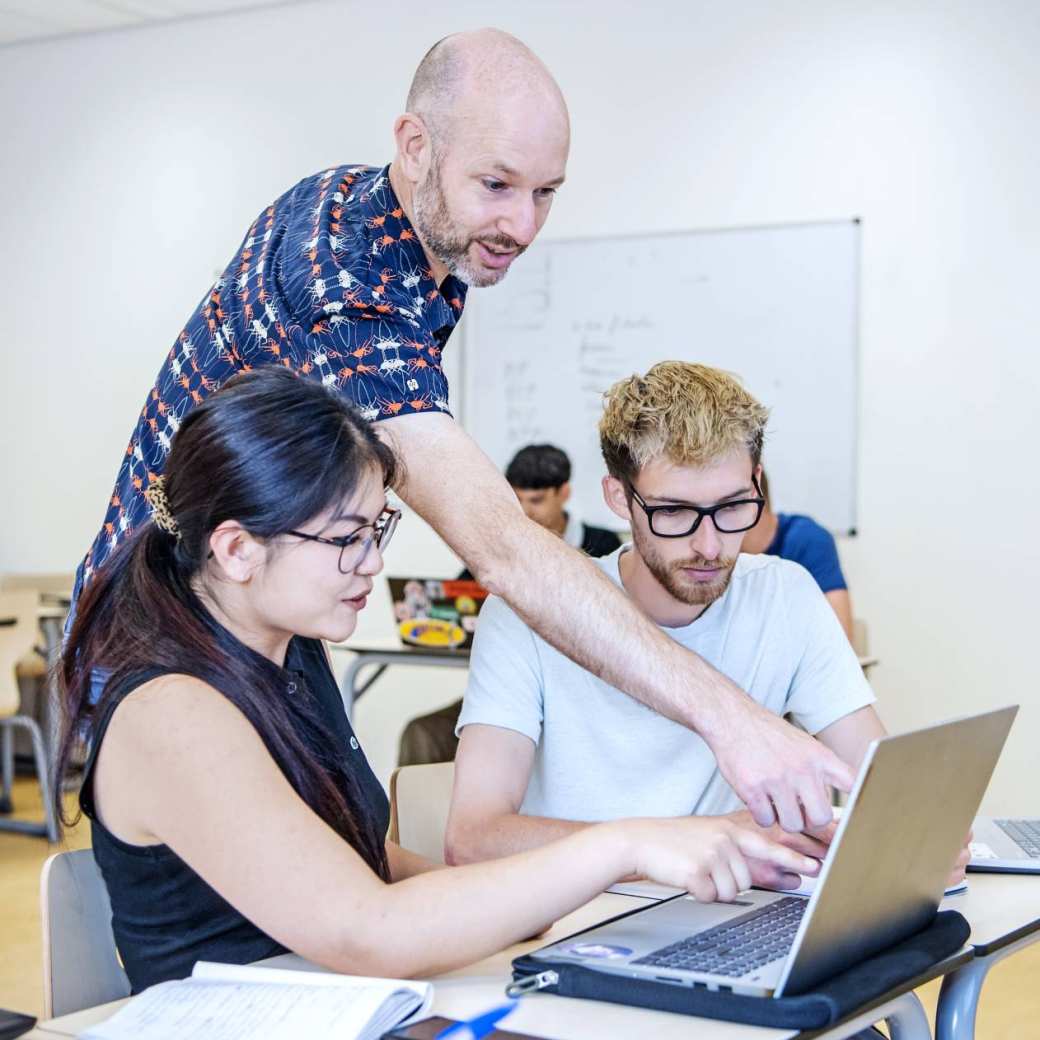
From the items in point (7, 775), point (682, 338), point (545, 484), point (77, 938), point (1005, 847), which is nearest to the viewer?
point (77, 938)

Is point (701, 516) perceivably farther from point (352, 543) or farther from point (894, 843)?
point (894, 843)

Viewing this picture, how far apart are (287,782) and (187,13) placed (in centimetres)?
520

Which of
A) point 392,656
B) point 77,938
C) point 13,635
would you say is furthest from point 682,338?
point 77,938

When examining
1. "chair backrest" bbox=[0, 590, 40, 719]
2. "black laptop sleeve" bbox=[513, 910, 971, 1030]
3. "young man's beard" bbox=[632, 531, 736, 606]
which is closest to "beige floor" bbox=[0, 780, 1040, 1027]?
"chair backrest" bbox=[0, 590, 40, 719]

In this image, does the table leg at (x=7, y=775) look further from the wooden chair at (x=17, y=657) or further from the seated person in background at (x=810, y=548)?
the seated person in background at (x=810, y=548)

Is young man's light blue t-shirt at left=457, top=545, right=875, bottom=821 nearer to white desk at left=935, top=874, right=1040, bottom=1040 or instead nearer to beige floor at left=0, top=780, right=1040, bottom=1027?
white desk at left=935, top=874, right=1040, bottom=1040

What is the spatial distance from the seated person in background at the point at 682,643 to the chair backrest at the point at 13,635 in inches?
126

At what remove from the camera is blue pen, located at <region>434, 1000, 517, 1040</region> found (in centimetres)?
101

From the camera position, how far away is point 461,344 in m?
5.23

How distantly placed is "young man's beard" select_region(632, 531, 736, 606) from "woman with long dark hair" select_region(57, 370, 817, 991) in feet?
1.78

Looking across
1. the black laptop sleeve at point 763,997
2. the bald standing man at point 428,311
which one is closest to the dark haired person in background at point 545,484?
the bald standing man at point 428,311

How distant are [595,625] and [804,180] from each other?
3631 millimetres

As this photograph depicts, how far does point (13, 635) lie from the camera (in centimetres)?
471

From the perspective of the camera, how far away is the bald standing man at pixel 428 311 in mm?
1416
